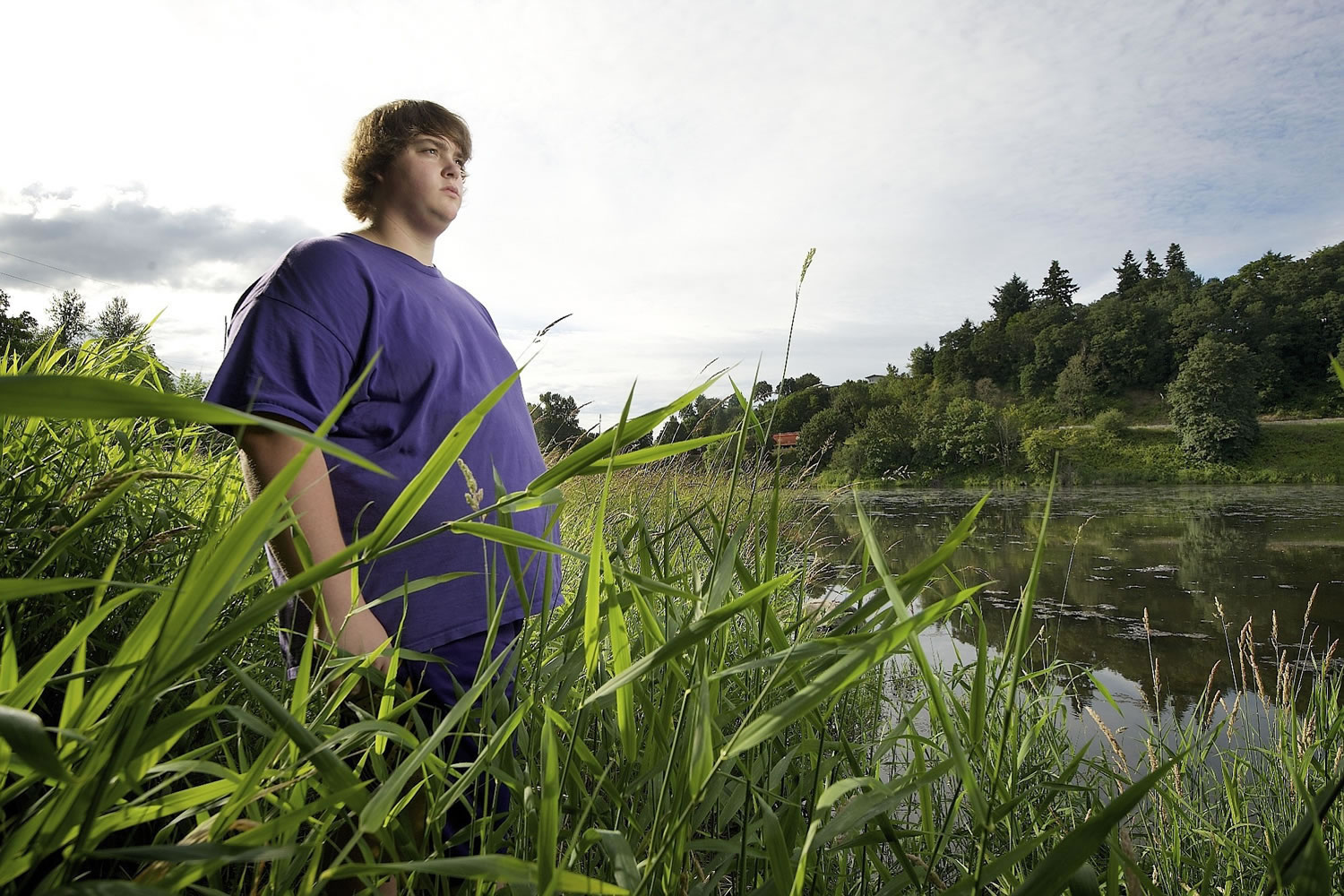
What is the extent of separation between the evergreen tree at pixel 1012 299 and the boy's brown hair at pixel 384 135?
222 feet

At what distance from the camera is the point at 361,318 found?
4.24 feet

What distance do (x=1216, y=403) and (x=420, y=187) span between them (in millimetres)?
44210

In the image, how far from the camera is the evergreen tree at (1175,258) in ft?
195

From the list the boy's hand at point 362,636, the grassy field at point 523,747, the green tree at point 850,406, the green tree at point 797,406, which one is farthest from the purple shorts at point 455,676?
the green tree at point 850,406

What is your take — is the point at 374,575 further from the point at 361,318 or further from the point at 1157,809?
the point at 1157,809

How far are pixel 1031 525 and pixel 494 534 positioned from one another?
14.6 metres

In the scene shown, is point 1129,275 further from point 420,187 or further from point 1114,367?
point 420,187

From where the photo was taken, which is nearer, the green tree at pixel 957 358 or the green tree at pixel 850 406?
the green tree at pixel 850 406

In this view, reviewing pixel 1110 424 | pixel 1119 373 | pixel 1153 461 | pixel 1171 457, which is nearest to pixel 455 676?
pixel 1153 461

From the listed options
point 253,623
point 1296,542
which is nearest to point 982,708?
point 253,623

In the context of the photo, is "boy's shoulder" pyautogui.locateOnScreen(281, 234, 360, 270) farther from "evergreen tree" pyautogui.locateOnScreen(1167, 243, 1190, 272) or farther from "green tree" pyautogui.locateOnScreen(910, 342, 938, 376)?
"evergreen tree" pyautogui.locateOnScreen(1167, 243, 1190, 272)

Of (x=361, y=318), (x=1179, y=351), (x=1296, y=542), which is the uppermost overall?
(x=1179, y=351)

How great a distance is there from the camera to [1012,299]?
62.8m

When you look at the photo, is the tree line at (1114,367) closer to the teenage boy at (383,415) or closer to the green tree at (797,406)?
the green tree at (797,406)
